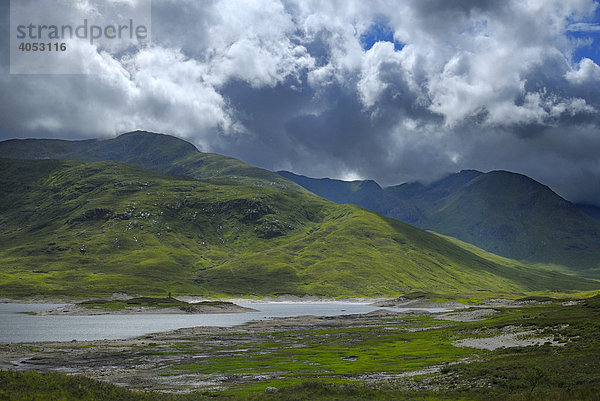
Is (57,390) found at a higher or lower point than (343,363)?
higher

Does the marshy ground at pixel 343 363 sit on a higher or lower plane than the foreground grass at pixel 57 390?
lower

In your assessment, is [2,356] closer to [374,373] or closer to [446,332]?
[374,373]

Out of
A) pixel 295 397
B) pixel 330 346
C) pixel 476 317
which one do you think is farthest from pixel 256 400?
pixel 476 317

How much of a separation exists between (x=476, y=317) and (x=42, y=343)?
397ft

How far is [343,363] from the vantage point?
225 ft

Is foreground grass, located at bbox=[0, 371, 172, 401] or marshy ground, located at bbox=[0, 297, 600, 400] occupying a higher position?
foreground grass, located at bbox=[0, 371, 172, 401]

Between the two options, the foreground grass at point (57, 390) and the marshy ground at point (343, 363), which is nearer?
the foreground grass at point (57, 390)

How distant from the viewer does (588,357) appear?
4847cm

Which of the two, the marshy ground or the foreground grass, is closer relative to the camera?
the foreground grass

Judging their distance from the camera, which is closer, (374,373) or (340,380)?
(340,380)

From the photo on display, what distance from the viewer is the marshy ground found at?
136ft

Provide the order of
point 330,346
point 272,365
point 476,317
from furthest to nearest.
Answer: point 476,317 < point 330,346 < point 272,365

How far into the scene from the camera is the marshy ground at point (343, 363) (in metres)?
41.5

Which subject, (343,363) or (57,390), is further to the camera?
(343,363)
